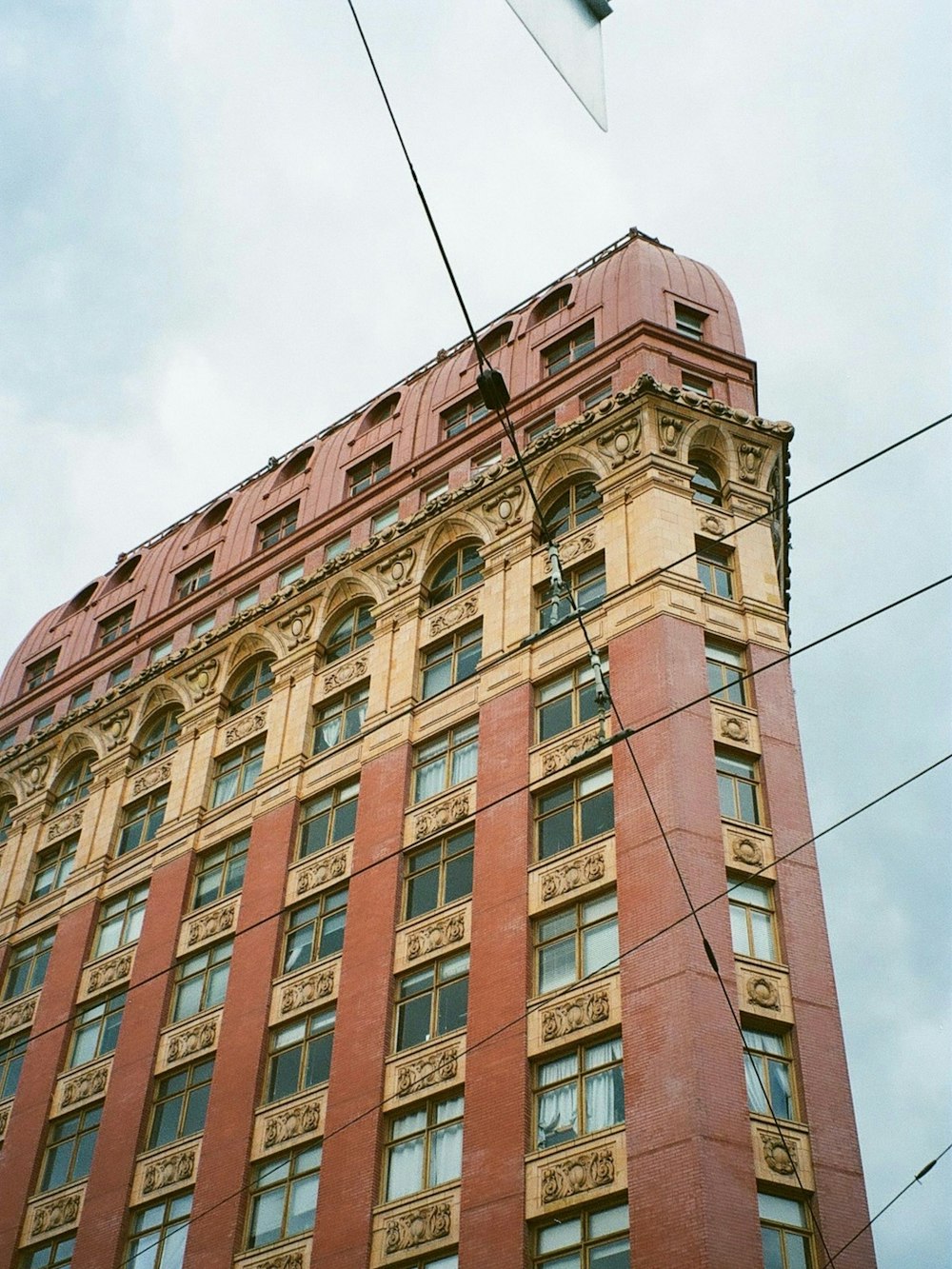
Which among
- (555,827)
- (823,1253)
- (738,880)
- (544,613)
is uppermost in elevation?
(544,613)

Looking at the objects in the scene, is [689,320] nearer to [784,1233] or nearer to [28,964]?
[28,964]

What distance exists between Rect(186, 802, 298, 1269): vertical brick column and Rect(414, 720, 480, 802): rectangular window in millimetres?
4022

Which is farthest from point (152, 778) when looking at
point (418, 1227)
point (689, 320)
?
point (689, 320)

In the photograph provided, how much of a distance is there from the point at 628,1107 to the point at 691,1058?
150cm

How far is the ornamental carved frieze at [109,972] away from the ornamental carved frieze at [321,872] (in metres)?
6.16

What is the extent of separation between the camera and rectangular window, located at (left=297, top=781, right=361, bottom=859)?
39.0 m

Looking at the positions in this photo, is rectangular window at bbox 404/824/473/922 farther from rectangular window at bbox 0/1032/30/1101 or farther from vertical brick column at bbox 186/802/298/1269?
rectangular window at bbox 0/1032/30/1101

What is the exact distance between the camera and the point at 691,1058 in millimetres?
27562

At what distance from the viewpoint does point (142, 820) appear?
4594 cm

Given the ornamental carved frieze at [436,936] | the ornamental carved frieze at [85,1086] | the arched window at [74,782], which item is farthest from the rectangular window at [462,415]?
the ornamental carved frieze at [85,1086]

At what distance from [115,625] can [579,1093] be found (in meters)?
31.6

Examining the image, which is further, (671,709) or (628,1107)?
(671,709)

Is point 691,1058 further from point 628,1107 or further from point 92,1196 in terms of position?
point 92,1196

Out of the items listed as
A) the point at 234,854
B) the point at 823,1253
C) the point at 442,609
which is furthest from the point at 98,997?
the point at 823,1253
